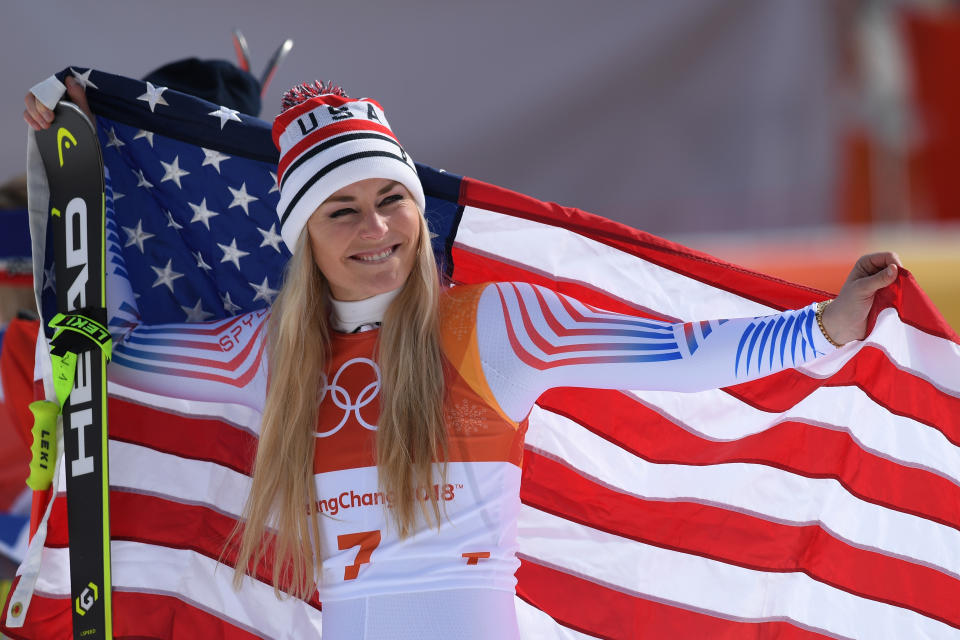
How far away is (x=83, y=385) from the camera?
101 inches

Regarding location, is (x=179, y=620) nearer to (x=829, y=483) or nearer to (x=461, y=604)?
(x=461, y=604)

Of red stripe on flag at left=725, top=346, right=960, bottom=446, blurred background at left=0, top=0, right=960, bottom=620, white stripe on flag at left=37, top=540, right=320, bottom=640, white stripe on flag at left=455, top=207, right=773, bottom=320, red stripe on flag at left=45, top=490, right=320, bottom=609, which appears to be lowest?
white stripe on flag at left=37, top=540, right=320, bottom=640

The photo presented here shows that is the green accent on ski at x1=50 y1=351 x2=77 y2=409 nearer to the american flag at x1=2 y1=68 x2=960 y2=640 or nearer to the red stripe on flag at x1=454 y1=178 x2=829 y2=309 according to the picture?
the american flag at x1=2 y1=68 x2=960 y2=640

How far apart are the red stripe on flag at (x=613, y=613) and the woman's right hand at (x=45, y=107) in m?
1.48

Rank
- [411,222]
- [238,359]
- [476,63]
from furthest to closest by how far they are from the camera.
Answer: [476,63] → [238,359] → [411,222]

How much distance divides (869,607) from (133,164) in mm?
2003

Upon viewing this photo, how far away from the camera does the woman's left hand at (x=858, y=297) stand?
7.08ft

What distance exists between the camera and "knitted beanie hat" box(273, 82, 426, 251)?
2.29 metres

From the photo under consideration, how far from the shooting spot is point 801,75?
8320 mm

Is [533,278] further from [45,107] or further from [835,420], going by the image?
[45,107]

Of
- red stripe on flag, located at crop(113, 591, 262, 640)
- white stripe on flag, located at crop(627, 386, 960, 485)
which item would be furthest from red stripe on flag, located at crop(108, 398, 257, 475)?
white stripe on flag, located at crop(627, 386, 960, 485)

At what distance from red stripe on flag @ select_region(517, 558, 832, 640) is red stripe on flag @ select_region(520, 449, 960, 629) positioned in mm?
137

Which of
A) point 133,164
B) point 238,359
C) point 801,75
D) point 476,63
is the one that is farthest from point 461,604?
point 801,75

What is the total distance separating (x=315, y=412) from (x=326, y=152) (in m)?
0.53
